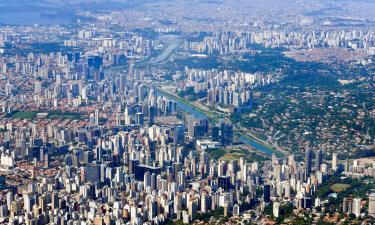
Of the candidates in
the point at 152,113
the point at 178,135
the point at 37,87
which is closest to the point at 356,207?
the point at 178,135

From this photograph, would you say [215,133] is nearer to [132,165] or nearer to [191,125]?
[191,125]

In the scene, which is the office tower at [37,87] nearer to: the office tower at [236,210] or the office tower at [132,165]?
the office tower at [132,165]

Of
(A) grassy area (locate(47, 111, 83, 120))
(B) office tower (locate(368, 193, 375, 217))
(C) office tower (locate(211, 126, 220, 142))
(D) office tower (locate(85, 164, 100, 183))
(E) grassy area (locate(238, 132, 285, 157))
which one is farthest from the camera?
(A) grassy area (locate(47, 111, 83, 120))

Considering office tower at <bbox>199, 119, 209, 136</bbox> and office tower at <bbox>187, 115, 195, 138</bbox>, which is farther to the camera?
office tower at <bbox>199, 119, 209, 136</bbox>

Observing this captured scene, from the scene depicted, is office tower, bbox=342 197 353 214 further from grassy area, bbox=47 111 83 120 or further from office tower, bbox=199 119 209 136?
grassy area, bbox=47 111 83 120

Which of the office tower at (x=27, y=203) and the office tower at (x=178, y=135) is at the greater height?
the office tower at (x=178, y=135)

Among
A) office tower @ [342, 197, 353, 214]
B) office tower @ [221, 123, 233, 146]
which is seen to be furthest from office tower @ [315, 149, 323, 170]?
office tower @ [221, 123, 233, 146]

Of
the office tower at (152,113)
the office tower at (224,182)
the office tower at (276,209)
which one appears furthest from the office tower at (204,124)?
the office tower at (276,209)

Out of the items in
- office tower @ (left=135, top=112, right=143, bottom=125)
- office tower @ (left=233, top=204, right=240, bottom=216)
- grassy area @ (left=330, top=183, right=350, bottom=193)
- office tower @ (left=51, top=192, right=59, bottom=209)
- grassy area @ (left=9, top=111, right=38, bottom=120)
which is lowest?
office tower @ (left=233, top=204, right=240, bottom=216)

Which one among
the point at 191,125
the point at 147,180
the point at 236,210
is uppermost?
the point at 191,125
